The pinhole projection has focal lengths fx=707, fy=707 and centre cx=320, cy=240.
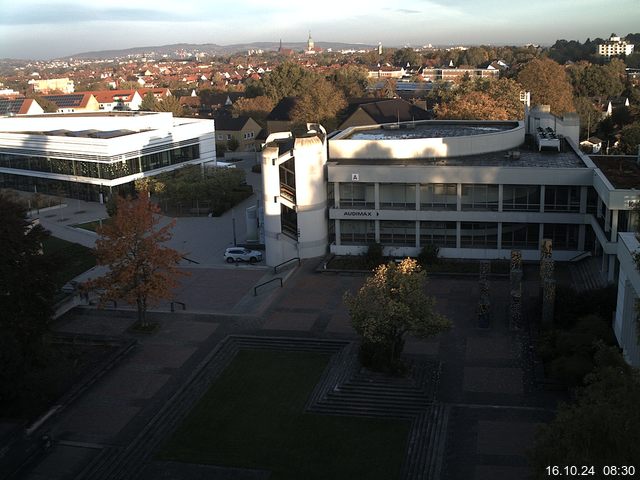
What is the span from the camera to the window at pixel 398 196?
3800 cm

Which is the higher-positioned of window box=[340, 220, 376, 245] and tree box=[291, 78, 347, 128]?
tree box=[291, 78, 347, 128]

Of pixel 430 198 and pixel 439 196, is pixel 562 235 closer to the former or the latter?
pixel 439 196

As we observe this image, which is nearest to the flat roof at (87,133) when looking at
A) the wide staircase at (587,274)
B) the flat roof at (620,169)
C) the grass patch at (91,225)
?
the grass patch at (91,225)

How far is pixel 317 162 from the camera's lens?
38.2 metres

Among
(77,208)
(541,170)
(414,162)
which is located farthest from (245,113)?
(541,170)

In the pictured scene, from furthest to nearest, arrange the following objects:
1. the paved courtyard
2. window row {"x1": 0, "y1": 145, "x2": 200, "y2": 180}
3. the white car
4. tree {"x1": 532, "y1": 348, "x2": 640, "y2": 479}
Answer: window row {"x1": 0, "y1": 145, "x2": 200, "y2": 180} → the white car → the paved courtyard → tree {"x1": 532, "y1": 348, "x2": 640, "y2": 479}

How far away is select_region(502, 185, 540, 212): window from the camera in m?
36.6

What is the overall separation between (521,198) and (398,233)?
22.0 feet

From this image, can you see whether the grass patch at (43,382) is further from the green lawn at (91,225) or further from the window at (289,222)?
the green lawn at (91,225)

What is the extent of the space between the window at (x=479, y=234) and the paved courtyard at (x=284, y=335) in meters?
3.40

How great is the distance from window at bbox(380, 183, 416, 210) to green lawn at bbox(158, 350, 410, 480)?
1526 cm

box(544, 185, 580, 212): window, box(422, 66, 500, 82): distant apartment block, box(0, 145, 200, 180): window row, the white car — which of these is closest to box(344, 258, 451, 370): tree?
box(544, 185, 580, 212): window

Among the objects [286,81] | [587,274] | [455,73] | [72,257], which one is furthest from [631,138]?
[455,73]

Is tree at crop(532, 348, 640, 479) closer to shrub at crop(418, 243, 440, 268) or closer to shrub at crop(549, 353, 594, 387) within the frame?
shrub at crop(549, 353, 594, 387)
